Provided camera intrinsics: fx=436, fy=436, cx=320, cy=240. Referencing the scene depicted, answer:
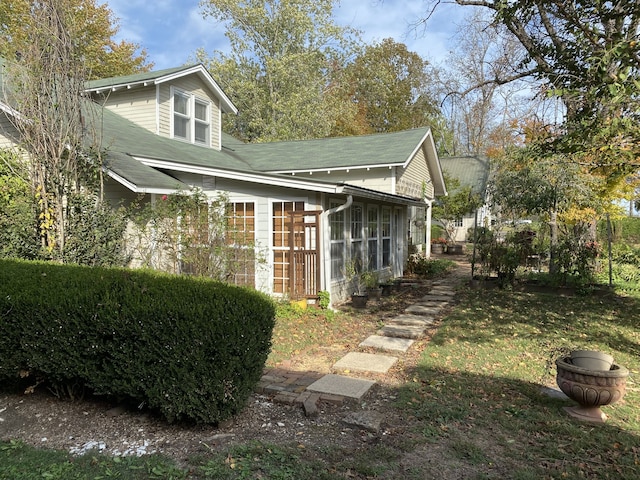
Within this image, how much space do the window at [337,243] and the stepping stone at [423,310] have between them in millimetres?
1833

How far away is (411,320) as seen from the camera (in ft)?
28.5

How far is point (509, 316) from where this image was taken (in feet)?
28.9

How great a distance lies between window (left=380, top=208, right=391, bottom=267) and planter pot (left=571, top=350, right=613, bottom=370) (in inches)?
343

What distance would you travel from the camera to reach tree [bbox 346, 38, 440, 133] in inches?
1378

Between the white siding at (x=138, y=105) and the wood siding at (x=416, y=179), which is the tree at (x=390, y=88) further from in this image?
the white siding at (x=138, y=105)

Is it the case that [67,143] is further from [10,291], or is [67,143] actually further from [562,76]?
[562,76]

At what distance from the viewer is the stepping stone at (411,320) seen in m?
8.43

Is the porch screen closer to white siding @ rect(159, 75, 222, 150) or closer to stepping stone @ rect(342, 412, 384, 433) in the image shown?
white siding @ rect(159, 75, 222, 150)

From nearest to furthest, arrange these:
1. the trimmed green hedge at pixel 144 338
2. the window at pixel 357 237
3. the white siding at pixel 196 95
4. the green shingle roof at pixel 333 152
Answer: the trimmed green hedge at pixel 144 338
the window at pixel 357 237
the white siding at pixel 196 95
the green shingle roof at pixel 333 152

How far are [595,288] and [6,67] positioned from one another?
13.1 meters

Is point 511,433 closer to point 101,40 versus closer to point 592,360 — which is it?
point 592,360

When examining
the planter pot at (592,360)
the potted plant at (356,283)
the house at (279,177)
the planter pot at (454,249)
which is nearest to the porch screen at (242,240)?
the house at (279,177)

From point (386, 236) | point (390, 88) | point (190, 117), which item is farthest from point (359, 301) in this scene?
point (390, 88)

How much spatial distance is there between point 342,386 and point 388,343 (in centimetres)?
217
